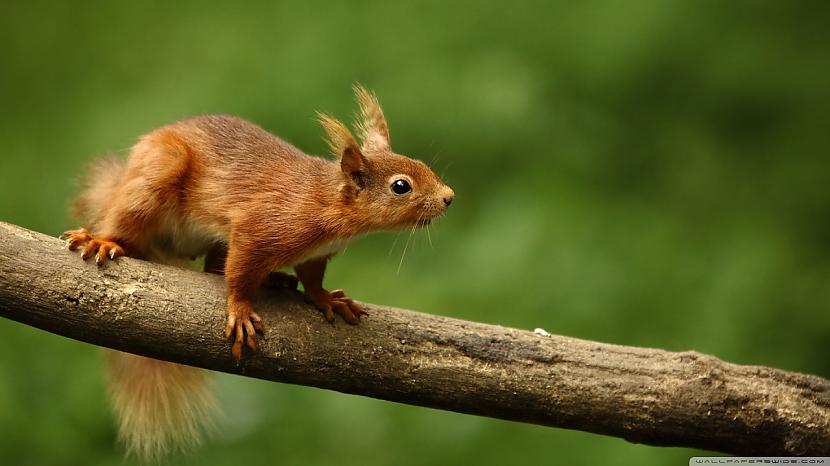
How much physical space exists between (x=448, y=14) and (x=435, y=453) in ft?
8.51

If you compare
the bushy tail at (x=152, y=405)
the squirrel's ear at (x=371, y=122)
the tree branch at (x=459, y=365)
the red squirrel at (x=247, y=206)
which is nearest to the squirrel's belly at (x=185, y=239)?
the red squirrel at (x=247, y=206)

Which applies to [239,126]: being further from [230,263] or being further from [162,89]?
[162,89]

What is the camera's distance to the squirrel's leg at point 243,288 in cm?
306

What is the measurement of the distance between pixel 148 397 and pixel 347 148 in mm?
1375

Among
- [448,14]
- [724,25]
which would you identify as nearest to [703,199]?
[724,25]

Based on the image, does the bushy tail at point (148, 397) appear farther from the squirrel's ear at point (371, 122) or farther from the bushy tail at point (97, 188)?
the squirrel's ear at point (371, 122)

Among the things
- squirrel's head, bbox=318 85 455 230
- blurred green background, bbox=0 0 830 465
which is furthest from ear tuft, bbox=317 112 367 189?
blurred green background, bbox=0 0 830 465

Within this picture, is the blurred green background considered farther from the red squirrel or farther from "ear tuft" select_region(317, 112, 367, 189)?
"ear tuft" select_region(317, 112, 367, 189)

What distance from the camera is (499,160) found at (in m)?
5.34

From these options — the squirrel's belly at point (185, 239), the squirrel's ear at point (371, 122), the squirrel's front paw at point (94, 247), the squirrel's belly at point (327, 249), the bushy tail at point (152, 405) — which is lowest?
the bushy tail at point (152, 405)

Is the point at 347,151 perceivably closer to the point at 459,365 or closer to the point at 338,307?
the point at 338,307

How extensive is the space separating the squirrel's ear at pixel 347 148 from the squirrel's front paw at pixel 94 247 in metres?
0.81

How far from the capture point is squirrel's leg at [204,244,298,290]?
3.45m

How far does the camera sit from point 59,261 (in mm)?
3010
